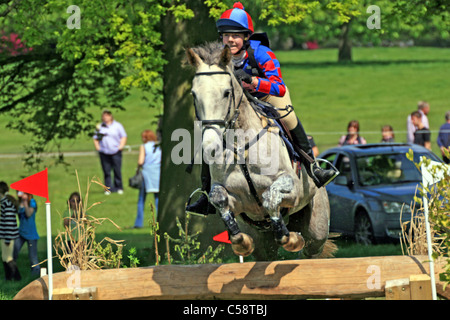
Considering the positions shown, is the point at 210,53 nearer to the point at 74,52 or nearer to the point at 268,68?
the point at 268,68

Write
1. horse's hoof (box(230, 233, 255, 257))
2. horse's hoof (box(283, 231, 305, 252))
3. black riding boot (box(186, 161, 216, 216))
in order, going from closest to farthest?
horse's hoof (box(230, 233, 255, 257)) → horse's hoof (box(283, 231, 305, 252)) → black riding boot (box(186, 161, 216, 216))

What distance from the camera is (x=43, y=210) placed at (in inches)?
866

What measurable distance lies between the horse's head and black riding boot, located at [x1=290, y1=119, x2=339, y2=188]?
112 centimetres

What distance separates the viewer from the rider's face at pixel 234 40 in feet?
23.6

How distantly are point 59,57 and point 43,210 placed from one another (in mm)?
8845

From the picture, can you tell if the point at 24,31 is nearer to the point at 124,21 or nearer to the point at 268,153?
the point at 124,21

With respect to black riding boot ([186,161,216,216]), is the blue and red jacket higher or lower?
higher

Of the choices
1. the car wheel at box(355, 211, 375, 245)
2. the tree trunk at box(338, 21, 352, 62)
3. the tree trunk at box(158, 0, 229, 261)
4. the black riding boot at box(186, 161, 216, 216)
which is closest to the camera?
the black riding boot at box(186, 161, 216, 216)

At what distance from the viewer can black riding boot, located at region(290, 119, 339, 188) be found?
7.72 meters

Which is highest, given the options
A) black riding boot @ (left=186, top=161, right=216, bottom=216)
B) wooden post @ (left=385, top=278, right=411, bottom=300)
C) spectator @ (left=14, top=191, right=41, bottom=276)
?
black riding boot @ (left=186, top=161, right=216, bottom=216)

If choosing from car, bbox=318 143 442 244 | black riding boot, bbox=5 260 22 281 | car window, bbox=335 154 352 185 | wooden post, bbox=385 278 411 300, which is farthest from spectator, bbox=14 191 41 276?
wooden post, bbox=385 278 411 300

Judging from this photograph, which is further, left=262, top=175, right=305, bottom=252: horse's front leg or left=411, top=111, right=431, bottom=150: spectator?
left=411, top=111, right=431, bottom=150: spectator

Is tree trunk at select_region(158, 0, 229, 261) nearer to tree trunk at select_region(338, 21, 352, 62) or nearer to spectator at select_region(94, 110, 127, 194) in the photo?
spectator at select_region(94, 110, 127, 194)
